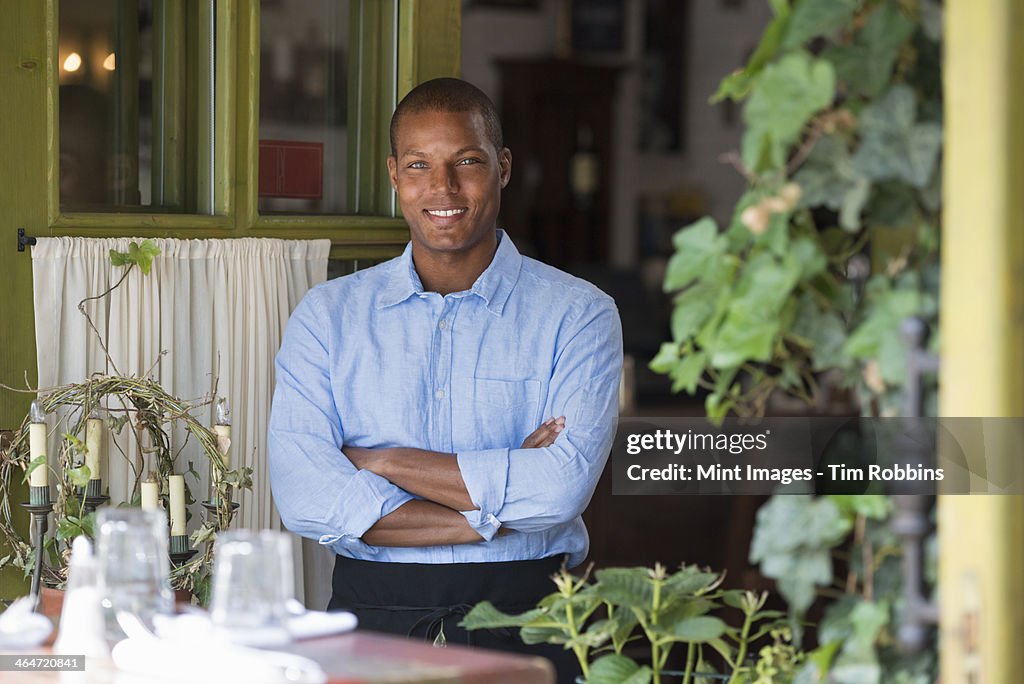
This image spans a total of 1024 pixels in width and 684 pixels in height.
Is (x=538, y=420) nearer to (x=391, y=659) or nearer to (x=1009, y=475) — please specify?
(x=391, y=659)

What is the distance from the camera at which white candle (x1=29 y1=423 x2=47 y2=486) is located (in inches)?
103

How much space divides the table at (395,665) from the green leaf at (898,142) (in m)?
0.74

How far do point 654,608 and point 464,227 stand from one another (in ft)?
3.34

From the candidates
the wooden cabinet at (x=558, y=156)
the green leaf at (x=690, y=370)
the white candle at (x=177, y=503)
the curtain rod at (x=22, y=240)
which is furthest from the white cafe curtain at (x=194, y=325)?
the wooden cabinet at (x=558, y=156)

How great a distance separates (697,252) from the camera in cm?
176

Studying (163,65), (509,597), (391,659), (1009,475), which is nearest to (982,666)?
(1009,475)

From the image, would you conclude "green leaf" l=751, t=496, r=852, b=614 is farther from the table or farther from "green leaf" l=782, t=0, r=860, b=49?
"green leaf" l=782, t=0, r=860, b=49

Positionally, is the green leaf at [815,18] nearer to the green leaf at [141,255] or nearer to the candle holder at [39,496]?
the candle holder at [39,496]

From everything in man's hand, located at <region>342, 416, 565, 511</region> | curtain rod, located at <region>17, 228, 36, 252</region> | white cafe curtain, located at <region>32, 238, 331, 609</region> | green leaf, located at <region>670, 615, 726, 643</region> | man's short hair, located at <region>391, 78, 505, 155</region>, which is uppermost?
man's short hair, located at <region>391, 78, 505, 155</region>

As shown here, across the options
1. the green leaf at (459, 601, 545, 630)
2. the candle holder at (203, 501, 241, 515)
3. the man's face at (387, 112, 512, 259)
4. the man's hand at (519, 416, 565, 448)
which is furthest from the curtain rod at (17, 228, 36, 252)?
the green leaf at (459, 601, 545, 630)

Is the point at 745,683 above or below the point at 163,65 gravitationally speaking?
below

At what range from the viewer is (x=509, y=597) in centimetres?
288

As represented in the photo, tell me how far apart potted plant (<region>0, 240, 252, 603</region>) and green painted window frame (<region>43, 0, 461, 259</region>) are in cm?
23

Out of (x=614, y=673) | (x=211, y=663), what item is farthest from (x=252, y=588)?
(x=614, y=673)
